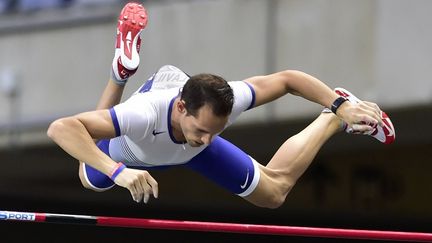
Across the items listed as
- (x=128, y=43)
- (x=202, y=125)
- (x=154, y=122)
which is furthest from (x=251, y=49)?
(x=202, y=125)

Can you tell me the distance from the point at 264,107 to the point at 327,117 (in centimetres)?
390

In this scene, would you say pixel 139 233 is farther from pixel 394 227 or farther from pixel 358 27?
pixel 358 27

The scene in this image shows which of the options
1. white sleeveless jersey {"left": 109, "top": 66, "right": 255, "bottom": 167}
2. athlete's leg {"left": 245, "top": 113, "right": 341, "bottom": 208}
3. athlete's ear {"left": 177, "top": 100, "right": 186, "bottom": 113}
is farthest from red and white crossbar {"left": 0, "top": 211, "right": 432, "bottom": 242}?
athlete's leg {"left": 245, "top": 113, "right": 341, "bottom": 208}

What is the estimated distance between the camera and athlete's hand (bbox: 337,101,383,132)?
716cm

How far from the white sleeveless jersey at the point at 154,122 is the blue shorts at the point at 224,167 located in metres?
0.15

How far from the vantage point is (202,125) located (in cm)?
699

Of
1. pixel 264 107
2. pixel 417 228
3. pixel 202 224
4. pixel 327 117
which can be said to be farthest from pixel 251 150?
pixel 202 224

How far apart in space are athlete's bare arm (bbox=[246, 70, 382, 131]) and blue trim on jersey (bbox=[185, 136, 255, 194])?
46 cm

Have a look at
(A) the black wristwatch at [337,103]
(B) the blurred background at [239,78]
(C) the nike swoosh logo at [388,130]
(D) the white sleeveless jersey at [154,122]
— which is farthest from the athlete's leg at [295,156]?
(B) the blurred background at [239,78]

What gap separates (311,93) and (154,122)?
3.07 feet

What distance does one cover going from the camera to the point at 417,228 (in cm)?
1342

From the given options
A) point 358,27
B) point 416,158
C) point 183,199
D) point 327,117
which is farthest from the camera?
point 183,199

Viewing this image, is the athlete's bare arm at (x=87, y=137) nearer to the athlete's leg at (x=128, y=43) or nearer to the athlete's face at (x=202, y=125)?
the athlete's face at (x=202, y=125)

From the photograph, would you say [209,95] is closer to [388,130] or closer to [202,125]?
[202,125]
